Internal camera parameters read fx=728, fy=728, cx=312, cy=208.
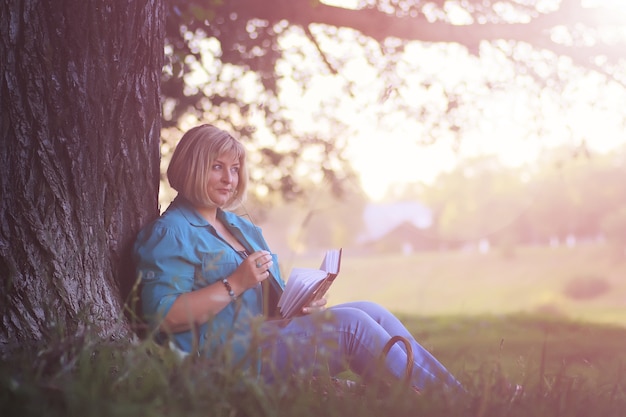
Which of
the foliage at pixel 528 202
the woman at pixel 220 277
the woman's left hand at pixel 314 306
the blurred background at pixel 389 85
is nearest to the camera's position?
the woman at pixel 220 277

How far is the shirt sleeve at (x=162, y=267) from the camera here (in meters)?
3.28

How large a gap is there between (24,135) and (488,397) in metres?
2.15

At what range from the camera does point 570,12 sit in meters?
6.45

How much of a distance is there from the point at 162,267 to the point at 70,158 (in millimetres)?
633

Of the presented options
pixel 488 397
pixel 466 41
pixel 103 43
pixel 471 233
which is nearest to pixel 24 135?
pixel 103 43

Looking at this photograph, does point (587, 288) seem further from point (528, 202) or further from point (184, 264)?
point (184, 264)

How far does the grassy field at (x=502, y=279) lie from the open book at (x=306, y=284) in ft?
105

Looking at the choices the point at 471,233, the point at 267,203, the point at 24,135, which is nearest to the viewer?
the point at 24,135

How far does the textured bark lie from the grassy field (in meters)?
32.1

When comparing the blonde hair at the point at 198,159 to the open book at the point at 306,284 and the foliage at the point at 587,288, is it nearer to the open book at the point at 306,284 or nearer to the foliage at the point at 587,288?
the open book at the point at 306,284

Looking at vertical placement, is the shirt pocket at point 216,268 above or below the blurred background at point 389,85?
below

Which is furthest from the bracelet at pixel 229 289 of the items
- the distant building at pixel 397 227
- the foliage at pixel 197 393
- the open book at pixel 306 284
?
→ the distant building at pixel 397 227

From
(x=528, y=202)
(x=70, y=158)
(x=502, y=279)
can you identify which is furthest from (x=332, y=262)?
(x=528, y=202)

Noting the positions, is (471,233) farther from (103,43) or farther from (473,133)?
(103,43)
